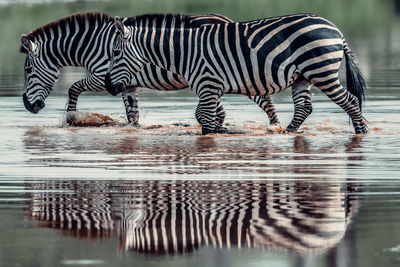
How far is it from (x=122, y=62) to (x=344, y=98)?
2.99 m

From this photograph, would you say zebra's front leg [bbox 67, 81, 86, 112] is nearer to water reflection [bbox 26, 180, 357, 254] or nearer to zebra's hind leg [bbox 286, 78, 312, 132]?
zebra's hind leg [bbox 286, 78, 312, 132]

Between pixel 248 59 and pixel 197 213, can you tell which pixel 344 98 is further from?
pixel 197 213

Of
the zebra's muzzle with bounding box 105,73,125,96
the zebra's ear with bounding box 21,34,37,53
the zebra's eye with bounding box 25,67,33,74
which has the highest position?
the zebra's ear with bounding box 21,34,37,53

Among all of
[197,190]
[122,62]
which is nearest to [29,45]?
[122,62]

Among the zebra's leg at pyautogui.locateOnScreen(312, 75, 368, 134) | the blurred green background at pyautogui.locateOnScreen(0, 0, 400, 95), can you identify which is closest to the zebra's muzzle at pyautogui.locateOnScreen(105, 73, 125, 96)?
the zebra's leg at pyautogui.locateOnScreen(312, 75, 368, 134)

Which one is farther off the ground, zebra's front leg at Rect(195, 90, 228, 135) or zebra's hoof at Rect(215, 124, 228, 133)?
zebra's front leg at Rect(195, 90, 228, 135)

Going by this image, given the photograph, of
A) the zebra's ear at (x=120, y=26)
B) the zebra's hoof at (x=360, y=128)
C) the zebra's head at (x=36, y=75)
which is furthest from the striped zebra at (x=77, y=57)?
the zebra's hoof at (x=360, y=128)

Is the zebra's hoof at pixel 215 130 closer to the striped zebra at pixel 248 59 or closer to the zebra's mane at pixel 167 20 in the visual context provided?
the striped zebra at pixel 248 59

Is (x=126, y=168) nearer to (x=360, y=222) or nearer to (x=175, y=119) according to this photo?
(x=360, y=222)

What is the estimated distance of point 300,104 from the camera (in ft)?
53.1

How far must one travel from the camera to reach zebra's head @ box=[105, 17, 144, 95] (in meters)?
16.1

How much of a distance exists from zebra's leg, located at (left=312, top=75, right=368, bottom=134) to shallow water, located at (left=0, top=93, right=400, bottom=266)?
240mm

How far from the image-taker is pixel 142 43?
16203mm

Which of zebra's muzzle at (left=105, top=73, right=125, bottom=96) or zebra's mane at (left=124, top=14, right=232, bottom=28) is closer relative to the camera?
zebra's muzzle at (left=105, top=73, right=125, bottom=96)
